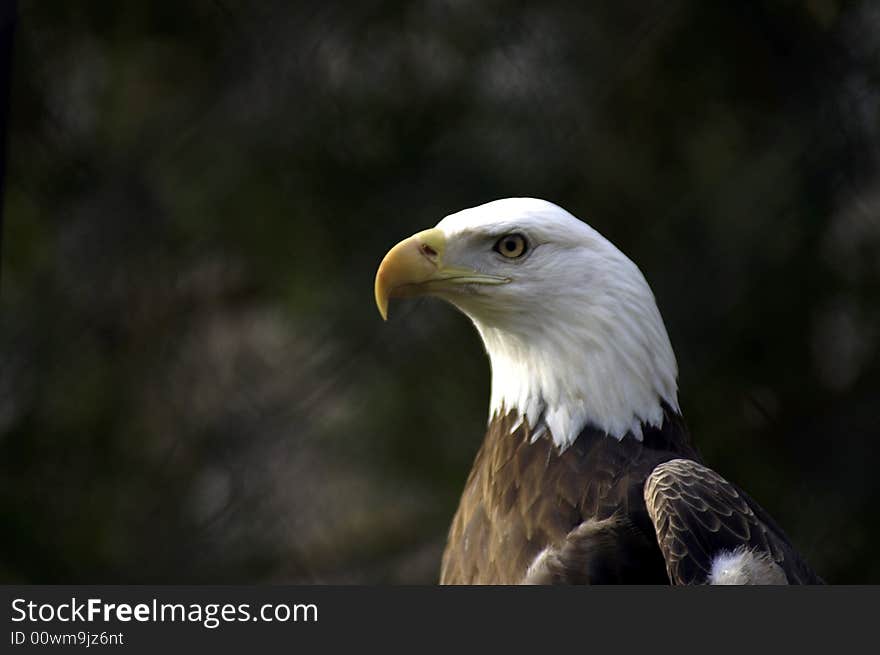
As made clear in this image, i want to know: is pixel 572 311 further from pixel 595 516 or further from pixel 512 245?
pixel 595 516

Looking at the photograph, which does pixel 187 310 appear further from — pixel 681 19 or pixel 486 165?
pixel 681 19

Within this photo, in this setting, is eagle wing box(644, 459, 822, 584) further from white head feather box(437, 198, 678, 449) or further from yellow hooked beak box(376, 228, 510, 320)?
yellow hooked beak box(376, 228, 510, 320)

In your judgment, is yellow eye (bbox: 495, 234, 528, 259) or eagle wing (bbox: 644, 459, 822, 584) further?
yellow eye (bbox: 495, 234, 528, 259)

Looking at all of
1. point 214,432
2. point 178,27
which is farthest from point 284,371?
point 178,27

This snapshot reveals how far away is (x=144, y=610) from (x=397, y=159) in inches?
35.1

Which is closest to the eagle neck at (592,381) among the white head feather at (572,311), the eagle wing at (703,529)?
the white head feather at (572,311)

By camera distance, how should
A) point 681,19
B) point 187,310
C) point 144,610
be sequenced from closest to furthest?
point 144,610 < point 681,19 < point 187,310

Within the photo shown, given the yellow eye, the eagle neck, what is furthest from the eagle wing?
the yellow eye

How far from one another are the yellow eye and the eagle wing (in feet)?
0.80

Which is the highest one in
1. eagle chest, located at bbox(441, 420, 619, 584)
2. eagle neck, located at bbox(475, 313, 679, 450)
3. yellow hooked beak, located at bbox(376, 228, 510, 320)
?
yellow hooked beak, located at bbox(376, 228, 510, 320)

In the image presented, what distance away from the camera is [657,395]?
1.20 metres

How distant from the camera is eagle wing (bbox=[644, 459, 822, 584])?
39.6 inches

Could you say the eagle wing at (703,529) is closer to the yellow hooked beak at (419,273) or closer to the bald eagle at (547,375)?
the bald eagle at (547,375)

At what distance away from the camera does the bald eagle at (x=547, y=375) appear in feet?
3.70
